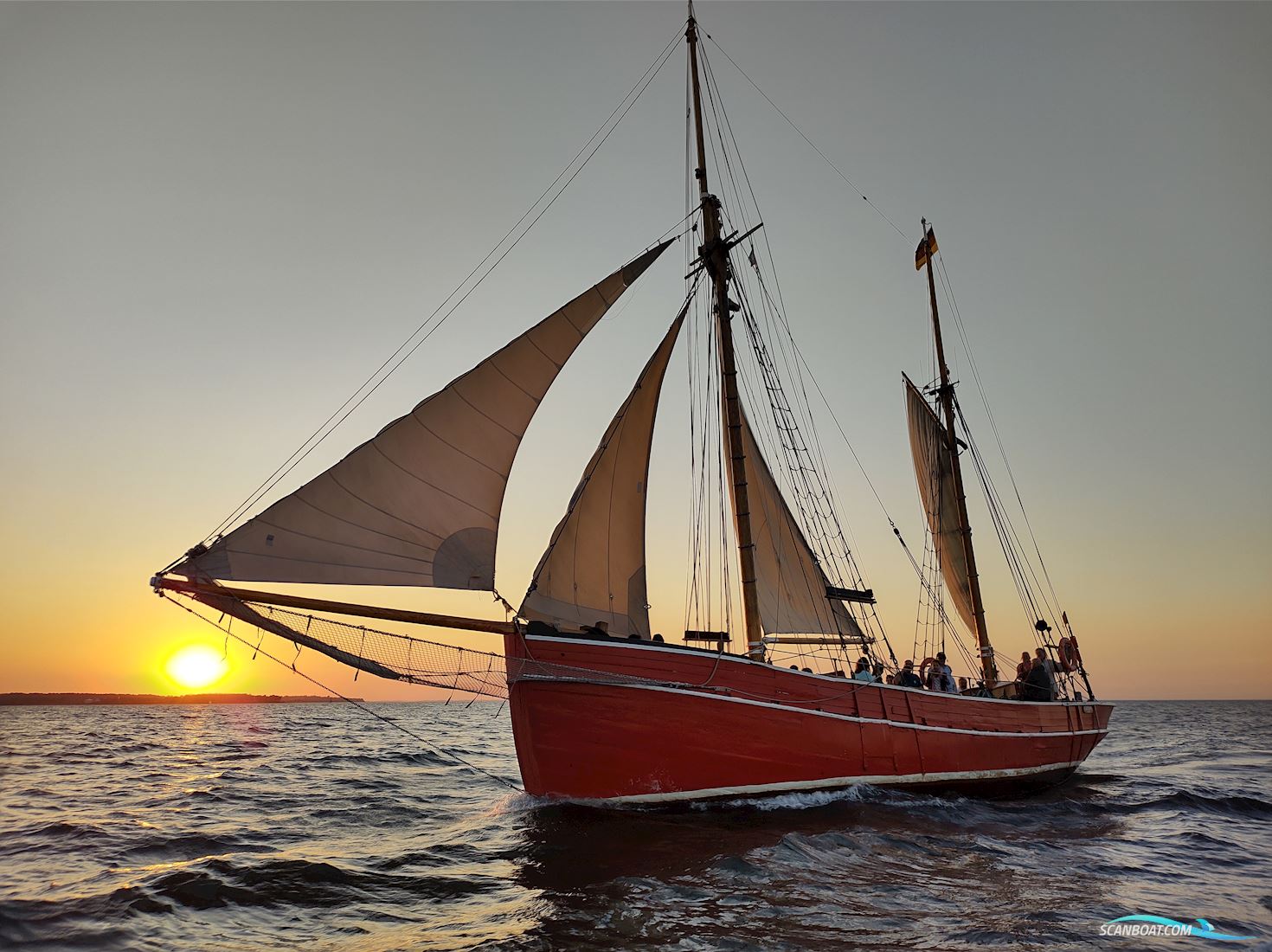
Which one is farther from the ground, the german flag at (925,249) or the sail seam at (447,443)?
the german flag at (925,249)

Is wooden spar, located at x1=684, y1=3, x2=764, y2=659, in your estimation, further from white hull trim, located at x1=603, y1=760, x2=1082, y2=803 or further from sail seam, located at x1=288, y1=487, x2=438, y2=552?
sail seam, located at x1=288, y1=487, x2=438, y2=552

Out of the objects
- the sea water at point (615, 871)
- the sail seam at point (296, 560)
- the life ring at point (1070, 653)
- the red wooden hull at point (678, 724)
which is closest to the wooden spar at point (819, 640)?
the red wooden hull at point (678, 724)

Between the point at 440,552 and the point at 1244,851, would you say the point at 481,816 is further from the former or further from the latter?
the point at 1244,851

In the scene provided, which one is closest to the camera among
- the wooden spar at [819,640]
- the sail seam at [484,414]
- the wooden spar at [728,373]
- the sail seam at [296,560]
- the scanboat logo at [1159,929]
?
the scanboat logo at [1159,929]

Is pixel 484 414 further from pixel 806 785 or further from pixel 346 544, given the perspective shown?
pixel 806 785

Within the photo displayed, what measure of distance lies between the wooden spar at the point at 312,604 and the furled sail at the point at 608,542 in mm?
2233

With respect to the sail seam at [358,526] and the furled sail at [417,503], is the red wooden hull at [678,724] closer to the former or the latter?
the furled sail at [417,503]

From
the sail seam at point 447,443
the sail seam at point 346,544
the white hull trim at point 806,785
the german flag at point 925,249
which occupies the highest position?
the german flag at point 925,249

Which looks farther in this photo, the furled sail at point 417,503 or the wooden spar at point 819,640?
the wooden spar at point 819,640

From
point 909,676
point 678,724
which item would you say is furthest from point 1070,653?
point 678,724

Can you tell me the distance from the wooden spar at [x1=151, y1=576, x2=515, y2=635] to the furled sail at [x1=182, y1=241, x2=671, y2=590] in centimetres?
23

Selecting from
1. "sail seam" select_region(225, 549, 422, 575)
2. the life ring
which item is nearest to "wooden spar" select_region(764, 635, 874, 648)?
the life ring

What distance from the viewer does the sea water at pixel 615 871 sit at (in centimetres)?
793

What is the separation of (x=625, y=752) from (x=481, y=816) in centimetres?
474
